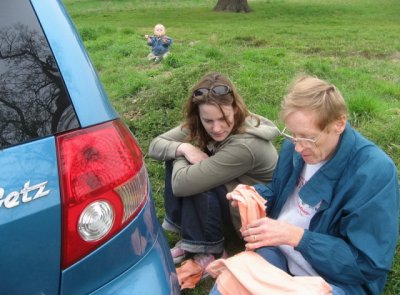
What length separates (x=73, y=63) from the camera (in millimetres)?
1575

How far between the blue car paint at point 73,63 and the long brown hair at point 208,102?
120 cm

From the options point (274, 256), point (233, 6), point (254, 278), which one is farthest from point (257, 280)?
point (233, 6)

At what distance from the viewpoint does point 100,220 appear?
1567 mm

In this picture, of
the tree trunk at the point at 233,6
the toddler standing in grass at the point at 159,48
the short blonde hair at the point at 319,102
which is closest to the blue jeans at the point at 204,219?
the short blonde hair at the point at 319,102

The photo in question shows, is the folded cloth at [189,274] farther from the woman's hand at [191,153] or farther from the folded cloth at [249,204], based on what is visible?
the folded cloth at [249,204]

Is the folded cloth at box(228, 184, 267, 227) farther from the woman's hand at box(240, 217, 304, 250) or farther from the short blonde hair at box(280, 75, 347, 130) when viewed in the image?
the short blonde hair at box(280, 75, 347, 130)

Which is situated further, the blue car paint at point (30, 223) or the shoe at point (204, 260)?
the shoe at point (204, 260)

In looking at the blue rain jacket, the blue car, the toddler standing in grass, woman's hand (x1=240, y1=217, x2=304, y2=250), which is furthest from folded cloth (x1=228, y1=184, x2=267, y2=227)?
the toddler standing in grass

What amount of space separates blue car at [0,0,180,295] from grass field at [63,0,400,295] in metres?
1.41

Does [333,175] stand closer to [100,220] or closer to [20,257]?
[100,220]

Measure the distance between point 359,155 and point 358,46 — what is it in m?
8.36

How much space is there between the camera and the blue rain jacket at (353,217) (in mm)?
1948

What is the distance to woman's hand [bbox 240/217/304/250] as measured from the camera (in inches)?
81.3

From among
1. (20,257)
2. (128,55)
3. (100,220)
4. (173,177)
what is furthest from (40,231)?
(128,55)
